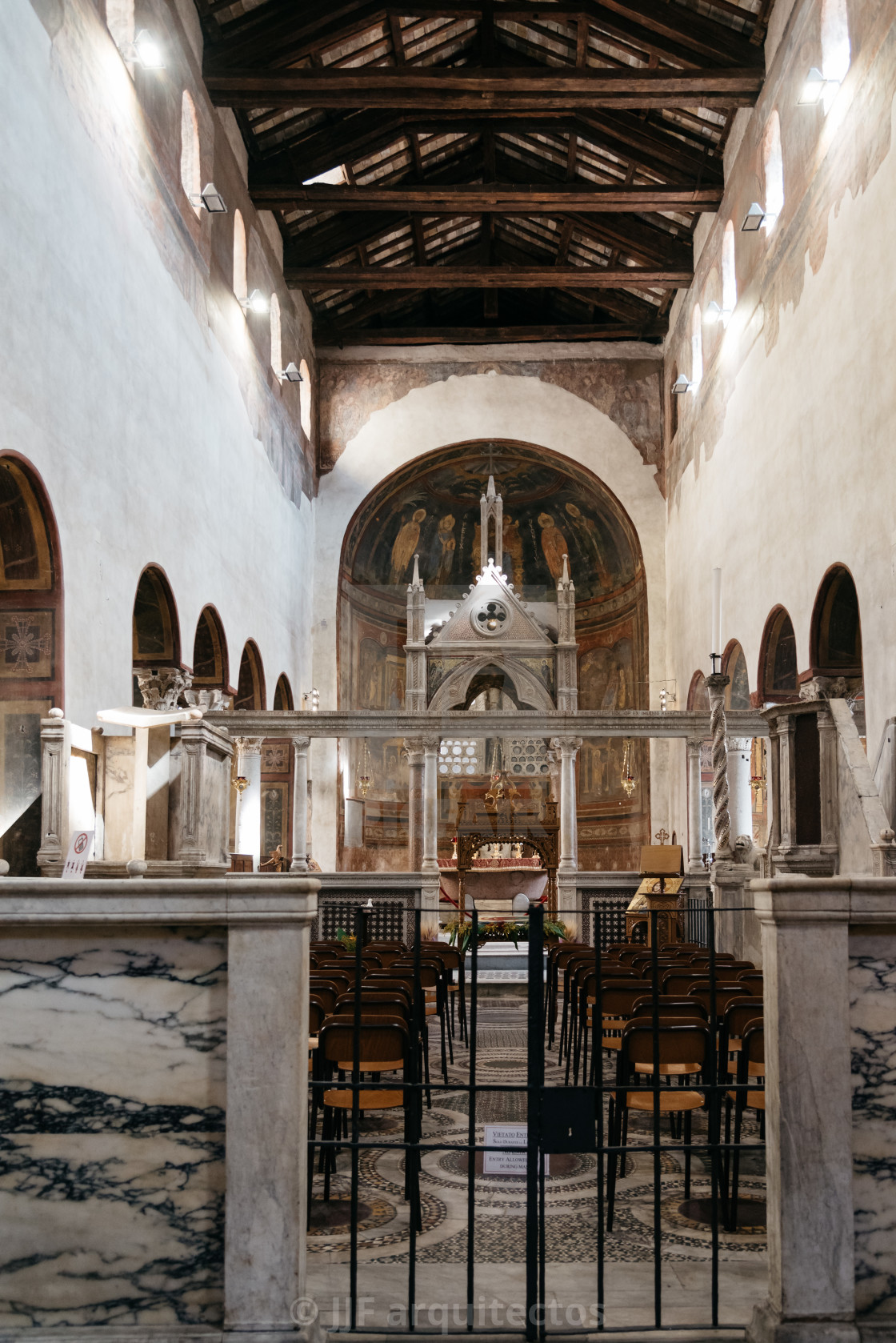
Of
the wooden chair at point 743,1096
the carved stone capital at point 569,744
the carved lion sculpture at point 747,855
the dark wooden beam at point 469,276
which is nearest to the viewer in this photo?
the wooden chair at point 743,1096

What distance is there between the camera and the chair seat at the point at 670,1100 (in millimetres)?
5367

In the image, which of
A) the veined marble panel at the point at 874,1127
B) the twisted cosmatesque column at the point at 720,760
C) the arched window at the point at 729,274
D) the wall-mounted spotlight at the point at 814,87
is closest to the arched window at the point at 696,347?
the arched window at the point at 729,274

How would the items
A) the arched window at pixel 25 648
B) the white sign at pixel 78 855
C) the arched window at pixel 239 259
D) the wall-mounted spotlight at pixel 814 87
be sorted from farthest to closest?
the arched window at pixel 239 259 → the wall-mounted spotlight at pixel 814 87 → the arched window at pixel 25 648 → the white sign at pixel 78 855

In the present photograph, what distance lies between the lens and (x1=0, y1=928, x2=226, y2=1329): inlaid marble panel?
373 cm

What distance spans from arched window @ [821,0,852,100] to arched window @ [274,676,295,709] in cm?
1345

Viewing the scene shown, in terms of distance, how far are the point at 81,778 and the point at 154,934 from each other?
7.42 meters

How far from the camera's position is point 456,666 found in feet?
80.9

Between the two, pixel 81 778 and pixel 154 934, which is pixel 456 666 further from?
pixel 154 934

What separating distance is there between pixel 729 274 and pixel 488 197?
441cm

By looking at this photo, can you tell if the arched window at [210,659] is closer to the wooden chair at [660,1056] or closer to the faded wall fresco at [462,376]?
the faded wall fresco at [462,376]

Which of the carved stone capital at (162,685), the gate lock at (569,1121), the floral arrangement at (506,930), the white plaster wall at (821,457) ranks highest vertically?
the white plaster wall at (821,457)

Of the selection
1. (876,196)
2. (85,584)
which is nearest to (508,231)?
(876,196)

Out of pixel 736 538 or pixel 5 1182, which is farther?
pixel 736 538

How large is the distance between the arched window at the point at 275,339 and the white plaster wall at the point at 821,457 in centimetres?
827
